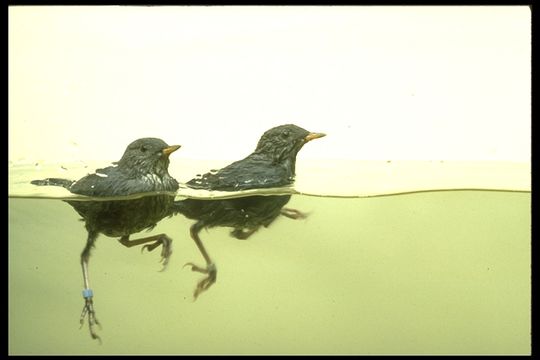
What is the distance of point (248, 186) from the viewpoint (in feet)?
10.2

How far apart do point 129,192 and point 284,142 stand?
1.86 ft

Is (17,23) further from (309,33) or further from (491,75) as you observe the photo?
(491,75)

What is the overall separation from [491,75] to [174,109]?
120 centimetres

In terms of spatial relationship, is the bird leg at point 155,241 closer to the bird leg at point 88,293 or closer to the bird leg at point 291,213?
the bird leg at point 88,293

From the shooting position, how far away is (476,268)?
3.17 meters

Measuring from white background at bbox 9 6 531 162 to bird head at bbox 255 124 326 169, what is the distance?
0.19 ft

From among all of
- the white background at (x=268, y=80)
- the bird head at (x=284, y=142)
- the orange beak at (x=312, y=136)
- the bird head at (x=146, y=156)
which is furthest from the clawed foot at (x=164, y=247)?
the orange beak at (x=312, y=136)

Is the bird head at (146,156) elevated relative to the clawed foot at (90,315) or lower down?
elevated

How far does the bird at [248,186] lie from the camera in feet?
10.2

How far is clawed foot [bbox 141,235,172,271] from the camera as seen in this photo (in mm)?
3141

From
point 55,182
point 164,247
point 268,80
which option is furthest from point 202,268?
point 268,80

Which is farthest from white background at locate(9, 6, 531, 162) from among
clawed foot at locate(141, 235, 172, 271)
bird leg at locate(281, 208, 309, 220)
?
clawed foot at locate(141, 235, 172, 271)

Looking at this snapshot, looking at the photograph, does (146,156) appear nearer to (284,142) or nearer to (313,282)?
(284,142)

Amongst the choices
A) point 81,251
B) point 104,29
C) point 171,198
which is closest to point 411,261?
point 171,198
